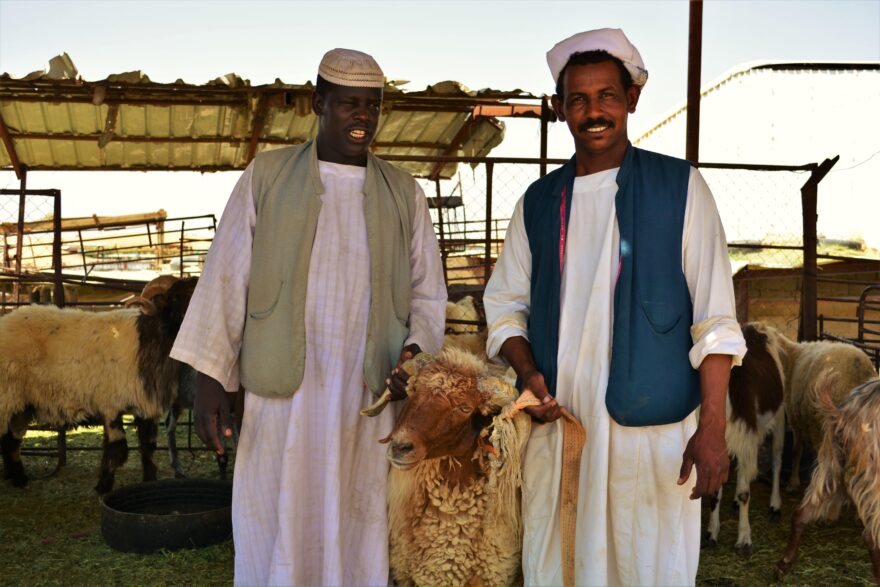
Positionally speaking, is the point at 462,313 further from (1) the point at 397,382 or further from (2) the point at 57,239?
(1) the point at 397,382

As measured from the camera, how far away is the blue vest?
284 cm

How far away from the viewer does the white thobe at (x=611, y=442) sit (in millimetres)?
2881

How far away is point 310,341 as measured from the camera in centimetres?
333

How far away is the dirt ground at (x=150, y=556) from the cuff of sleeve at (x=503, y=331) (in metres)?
2.81

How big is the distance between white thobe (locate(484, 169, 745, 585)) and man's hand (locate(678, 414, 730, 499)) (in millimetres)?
132

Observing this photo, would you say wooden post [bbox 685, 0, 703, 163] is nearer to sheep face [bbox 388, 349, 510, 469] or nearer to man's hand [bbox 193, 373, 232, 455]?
sheep face [bbox 388, 349, 510, 469]

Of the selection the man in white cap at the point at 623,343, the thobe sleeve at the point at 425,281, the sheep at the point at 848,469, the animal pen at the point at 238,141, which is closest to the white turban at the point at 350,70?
the thobe sleeve at the point at 425,281

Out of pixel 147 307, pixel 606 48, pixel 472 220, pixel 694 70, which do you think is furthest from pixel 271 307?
pixel 472 220

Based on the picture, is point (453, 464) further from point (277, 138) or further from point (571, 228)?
point (277, 138)

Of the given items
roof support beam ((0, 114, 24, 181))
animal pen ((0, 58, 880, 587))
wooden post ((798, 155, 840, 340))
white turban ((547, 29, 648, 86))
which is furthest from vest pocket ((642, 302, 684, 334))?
roof support beam ((0, 114, 24, 181))

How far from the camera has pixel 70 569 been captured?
5289 mm

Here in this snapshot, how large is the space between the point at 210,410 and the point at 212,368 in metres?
0.18

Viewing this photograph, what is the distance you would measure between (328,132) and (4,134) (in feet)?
26.4

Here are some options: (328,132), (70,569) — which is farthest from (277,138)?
(328,132)
